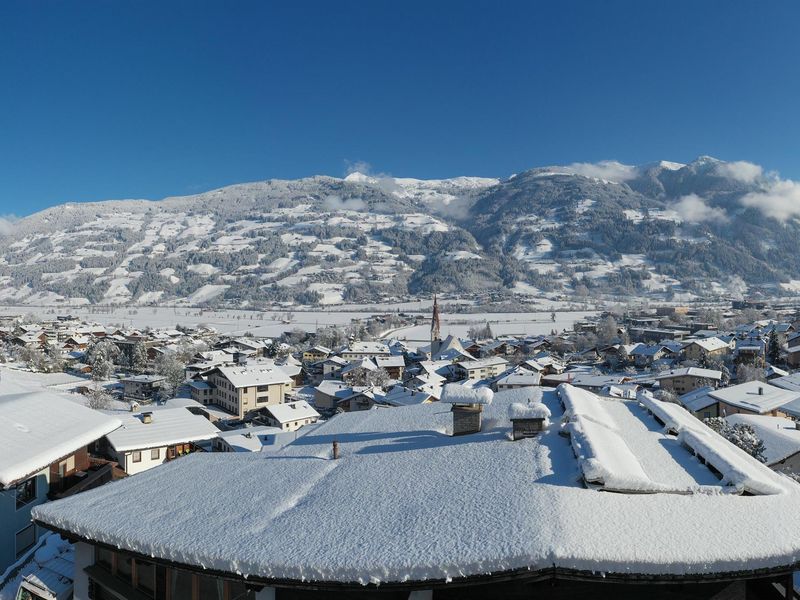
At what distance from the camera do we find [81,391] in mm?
41375

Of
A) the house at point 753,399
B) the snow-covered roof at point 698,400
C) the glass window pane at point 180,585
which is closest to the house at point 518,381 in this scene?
the snow-covered roof at point 698,400

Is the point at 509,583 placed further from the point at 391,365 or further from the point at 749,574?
the point at 391,365

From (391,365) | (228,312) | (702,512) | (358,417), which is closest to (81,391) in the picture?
(391,365)

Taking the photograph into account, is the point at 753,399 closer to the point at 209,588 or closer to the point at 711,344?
the point at 711,344

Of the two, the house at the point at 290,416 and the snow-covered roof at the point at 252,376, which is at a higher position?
the snow-covered roof at the point at 252,376

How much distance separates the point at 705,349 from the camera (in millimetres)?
57500

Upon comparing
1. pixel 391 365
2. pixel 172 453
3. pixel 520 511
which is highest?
pixel 520 511

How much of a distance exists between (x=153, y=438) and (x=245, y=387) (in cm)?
2360

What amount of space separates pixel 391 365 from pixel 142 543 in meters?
54.6

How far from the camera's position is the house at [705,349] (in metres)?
57.4

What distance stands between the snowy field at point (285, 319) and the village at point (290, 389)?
1279 centimetres

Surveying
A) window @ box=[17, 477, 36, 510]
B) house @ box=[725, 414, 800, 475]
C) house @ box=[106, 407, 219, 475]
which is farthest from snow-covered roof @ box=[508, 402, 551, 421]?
house @ box=[725, 414, 800, 475]

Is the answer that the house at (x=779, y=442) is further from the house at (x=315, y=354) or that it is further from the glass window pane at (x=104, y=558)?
the house at (x=315, y=354)

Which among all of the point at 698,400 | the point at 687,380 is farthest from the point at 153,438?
the point at 687,380
